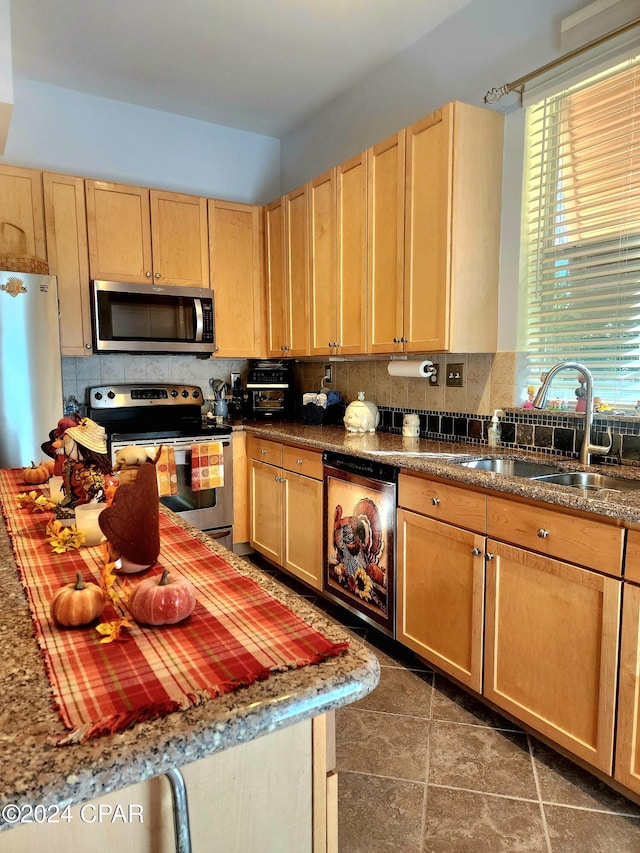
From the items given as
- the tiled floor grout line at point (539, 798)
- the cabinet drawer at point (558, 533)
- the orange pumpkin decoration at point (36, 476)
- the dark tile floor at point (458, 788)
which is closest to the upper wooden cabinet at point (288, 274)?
the cabinet drawer at point (558, 533)

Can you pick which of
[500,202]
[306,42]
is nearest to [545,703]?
[500,202]

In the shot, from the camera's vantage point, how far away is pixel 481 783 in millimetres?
1716

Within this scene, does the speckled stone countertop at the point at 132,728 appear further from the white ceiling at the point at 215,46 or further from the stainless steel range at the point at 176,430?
the white ceiling at the point at 215,46

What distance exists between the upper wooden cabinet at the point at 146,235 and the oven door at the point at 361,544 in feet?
5.84

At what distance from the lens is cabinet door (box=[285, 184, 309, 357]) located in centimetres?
341

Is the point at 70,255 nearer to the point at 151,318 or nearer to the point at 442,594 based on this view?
the point at 151,318

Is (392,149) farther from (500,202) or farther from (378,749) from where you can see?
(378,749)

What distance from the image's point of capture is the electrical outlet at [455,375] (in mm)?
2777

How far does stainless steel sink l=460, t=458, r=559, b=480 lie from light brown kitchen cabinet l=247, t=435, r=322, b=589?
84 centimetres

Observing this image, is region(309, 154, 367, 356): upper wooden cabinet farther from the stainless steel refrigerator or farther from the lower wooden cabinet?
the lower wooden cabinet

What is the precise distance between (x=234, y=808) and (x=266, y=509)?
2706 millimetres

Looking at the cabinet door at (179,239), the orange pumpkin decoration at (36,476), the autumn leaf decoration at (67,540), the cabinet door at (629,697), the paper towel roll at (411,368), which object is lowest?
the cabinet door at (629,697)

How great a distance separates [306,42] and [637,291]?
7.04 ft

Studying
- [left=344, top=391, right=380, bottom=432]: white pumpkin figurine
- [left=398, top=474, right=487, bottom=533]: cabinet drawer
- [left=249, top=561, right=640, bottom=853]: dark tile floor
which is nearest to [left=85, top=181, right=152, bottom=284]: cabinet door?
[left=344, top=391, right=380, bottom=432]: white pumpkin figurine
